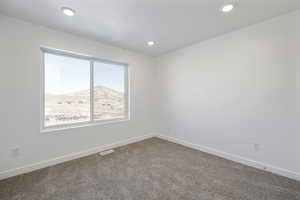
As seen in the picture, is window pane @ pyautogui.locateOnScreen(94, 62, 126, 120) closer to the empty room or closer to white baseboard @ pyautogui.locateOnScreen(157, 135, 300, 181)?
the empty room

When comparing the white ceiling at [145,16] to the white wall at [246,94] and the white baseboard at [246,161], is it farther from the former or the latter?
the white baseboard at [246,161]

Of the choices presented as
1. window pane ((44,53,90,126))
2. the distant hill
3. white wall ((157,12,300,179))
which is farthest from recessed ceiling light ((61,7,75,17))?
white wall ((157,12,300,179))

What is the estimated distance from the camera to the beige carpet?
1.62 m

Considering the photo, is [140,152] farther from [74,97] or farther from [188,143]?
[74,97]

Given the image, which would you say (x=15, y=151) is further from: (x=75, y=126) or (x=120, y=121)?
(x=120, y=121)

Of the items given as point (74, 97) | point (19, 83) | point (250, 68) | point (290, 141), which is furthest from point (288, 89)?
point (19, 83)

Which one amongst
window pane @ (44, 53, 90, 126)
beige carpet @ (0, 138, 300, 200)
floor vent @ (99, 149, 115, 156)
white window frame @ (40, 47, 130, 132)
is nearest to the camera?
beige carpet @ (0, 138, 300, 200)

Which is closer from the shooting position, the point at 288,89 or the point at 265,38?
the point at 288,89

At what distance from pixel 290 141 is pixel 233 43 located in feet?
6.10

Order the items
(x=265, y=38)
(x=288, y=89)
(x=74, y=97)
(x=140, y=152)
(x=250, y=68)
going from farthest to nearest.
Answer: (x=140, y=152), (x=74, y=97), (x=250, y=68), (x=265, y=38), (x=288, y=89)

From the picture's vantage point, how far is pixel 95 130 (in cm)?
284

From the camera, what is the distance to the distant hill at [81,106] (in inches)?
95.7

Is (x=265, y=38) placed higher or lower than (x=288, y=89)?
higher

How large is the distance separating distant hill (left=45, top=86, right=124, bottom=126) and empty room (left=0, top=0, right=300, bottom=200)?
2 centimetres
